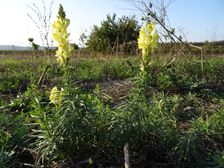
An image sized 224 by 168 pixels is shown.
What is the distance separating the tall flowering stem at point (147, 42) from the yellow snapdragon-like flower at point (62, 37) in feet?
1.93

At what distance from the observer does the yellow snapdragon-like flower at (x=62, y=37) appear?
2949 millimetres

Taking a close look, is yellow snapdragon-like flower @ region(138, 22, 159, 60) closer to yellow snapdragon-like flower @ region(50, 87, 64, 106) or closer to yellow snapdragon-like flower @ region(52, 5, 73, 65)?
yellow snapdragon-like flower @ region(52, 5, 73, 65)

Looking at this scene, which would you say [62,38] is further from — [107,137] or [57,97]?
[107,137]

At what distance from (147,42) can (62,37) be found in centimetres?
68

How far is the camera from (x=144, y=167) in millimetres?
3135

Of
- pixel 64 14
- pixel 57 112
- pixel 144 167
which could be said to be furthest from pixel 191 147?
pixel 64 14

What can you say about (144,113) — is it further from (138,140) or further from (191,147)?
(191,147)

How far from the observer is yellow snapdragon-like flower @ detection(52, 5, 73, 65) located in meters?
2.95

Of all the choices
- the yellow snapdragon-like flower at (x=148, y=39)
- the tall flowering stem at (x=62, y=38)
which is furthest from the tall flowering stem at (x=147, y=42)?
the tall flowering stem at (x=62, y=38)

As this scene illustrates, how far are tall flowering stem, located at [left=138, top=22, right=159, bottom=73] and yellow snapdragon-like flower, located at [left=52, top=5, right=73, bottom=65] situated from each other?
1.93 feet

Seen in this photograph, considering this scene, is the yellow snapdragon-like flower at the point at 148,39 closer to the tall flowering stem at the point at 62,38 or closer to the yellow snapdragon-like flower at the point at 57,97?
the tall flowering stem at the point at 62,38

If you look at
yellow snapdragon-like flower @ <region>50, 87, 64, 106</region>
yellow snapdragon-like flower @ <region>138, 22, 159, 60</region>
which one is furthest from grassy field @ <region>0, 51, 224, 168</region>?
yellow snapdragon-like flower @ <region>138, 22, 159, 60</region>

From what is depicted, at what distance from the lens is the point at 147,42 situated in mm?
3004

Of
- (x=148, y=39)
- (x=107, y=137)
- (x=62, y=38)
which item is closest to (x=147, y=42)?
(x=148, y=39)
